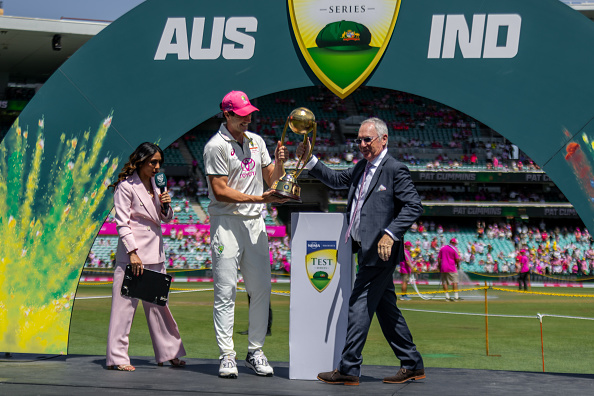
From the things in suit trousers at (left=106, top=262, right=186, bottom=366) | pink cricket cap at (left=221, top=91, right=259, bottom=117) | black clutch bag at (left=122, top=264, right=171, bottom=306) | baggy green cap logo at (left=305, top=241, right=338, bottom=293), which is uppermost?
pink cricket cap at (left=221, top=91, right=259, bottom=117)

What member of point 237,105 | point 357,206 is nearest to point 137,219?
point 237,105

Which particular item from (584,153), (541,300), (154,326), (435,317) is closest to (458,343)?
(435,317)

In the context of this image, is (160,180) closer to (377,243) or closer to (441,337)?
(377,243)

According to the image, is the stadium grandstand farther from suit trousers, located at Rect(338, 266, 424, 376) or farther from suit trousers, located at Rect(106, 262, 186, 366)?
suit trousers, located at Rect(338, 266, 424, 376)

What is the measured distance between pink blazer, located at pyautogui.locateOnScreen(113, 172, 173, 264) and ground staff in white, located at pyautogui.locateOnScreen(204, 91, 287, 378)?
0.58 metres

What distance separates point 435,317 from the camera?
514 inches

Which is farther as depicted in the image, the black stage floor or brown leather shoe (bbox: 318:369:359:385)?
brown leather shoe (bbox: 318:369:359:385)

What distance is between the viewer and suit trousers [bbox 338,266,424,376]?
4.86m

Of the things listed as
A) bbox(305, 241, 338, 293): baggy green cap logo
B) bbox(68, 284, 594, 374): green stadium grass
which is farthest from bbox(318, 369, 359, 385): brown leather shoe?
bbox(68, 284, 594, 374): green stadium grass

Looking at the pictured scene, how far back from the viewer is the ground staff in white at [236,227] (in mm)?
5145

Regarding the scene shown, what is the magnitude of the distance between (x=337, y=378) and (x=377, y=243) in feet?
3.14

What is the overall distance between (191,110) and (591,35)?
3241 millimetres

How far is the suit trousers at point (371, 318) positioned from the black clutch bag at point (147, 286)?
4.93 ft

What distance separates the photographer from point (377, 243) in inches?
195
